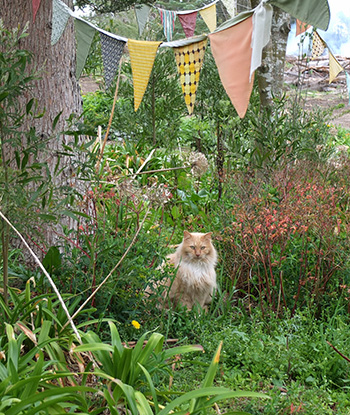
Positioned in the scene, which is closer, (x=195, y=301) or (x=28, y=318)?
(x=28, y=318)

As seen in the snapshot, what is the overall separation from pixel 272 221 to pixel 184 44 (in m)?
1.85

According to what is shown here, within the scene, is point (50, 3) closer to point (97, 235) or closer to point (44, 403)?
point (97, 235)

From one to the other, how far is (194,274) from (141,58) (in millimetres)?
1973

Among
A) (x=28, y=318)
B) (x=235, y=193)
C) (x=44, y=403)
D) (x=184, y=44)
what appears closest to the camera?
(x=44, y=403)

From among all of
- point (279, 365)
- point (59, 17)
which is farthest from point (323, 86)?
point (279, 365)

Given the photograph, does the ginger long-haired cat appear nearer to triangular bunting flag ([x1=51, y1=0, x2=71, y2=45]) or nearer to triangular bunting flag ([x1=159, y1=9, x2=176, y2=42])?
triangular bunting flag ([x1=51, y1=0, x2=71, y2=45])

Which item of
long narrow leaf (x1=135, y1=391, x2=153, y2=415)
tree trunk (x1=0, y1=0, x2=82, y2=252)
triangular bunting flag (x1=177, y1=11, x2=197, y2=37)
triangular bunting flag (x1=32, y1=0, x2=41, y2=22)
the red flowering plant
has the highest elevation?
triangular bunting flag (x1=177, y1=11, x2=197, y2=37)

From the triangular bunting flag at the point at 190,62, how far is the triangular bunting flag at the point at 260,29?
32.4 inches

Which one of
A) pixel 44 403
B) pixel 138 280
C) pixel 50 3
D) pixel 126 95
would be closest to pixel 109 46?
pixel 50 3

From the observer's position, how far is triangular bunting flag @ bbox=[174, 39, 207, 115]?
498 centimetres

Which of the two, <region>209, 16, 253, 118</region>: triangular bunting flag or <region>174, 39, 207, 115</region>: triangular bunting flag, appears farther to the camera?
<region>174, 39, 207, 115</region>: triangular bunting flag

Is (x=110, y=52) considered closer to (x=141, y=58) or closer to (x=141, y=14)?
(x=141, y=58)

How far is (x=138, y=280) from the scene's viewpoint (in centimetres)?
420

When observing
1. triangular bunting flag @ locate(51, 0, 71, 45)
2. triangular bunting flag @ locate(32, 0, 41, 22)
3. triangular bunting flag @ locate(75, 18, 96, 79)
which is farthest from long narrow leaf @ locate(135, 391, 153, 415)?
triangular bunting flag @ locate(32, 0, 41, 22)
